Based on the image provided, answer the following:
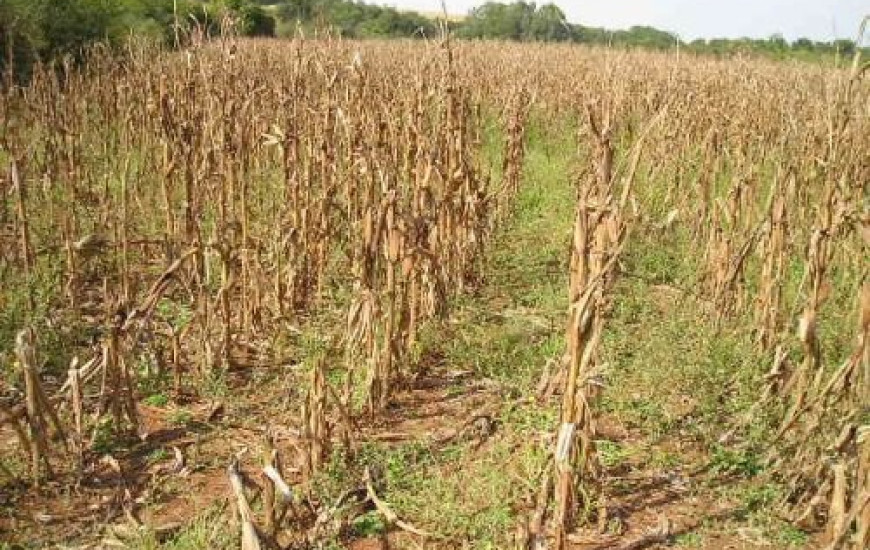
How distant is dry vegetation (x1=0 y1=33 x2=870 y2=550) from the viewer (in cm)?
242

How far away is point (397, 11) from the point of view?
102ft

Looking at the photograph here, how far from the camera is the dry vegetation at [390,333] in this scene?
2.42 metres

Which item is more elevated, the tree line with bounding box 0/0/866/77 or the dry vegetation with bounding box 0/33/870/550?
the tree line with bounding box 0/0/866/77

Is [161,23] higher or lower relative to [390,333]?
higher

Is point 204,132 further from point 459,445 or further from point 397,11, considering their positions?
point 397,11

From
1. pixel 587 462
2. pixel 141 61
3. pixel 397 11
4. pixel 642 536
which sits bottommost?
pixel 642 536

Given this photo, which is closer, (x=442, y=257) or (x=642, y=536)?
(x=642, y=536)

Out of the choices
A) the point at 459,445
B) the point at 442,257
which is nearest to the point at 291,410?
A: the point at 459,445

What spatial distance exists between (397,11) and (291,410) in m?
30.1

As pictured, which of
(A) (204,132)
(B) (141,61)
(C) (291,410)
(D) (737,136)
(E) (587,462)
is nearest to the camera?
(E) (587,462)

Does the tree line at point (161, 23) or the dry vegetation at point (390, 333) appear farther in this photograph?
the tree line at point (161, 23)

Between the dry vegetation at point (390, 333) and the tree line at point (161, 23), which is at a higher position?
the tree line at point (161, 23)

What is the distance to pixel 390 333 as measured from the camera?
333 centimetres

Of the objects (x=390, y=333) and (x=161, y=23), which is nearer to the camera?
(x=390, y=333)
